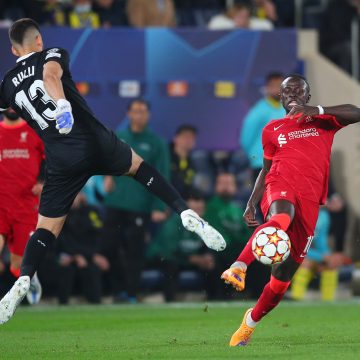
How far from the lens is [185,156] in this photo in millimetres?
16656

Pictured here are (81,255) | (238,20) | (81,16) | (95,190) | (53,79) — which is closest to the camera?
(53,79)

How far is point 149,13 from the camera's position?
58.6 feet

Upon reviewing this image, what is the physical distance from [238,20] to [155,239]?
11.8ft

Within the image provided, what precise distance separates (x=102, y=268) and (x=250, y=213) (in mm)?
6472

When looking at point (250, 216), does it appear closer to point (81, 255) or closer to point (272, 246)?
point (272, 246)

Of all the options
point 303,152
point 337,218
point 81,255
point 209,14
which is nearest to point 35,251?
point 303,152

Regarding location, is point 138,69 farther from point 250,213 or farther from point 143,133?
point 250,213

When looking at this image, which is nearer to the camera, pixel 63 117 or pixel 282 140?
pixel 63 117

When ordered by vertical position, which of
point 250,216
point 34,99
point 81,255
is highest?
point 34,99

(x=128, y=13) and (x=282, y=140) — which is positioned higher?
(x=282, y=140)

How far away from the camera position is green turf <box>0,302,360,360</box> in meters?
9.10

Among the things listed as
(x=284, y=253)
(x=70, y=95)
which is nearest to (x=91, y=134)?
(x=70, y=95)

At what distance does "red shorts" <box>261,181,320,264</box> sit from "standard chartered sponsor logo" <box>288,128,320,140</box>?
0.40m

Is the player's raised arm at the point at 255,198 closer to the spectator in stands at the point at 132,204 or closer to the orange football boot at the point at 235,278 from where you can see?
the orange football boot at the point at 235,278
